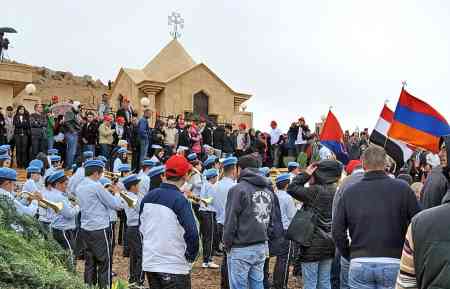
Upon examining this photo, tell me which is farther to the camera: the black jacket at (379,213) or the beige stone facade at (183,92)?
the beige stone facade at (183,92)

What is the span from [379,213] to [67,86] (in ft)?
145

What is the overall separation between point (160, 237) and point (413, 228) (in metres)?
3.12

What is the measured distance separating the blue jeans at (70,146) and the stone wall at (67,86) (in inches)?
1048

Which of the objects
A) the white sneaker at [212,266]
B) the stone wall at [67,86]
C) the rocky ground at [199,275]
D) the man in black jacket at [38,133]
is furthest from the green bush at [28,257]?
the stone wall at [67,86]

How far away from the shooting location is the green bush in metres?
3.46

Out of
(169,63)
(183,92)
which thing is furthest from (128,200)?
(169,63)

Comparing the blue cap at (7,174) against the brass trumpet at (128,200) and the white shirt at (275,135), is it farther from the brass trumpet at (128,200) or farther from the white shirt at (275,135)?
the white shirt at (275,135)

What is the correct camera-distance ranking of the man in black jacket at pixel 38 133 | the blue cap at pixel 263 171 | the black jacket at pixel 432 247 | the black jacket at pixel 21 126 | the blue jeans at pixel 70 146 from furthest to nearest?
the man in black jacket at pixel 38 133 → the black jacket at pixel 21 126 → the blue jeans at pixel 70 146 → the blue cap at pixel 263 171 → the black jacket at pixel 432 247

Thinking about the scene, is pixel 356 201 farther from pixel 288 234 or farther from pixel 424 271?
pixel 424 271

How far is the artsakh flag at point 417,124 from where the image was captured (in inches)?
284

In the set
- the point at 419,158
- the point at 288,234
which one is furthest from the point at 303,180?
the point at 419,158

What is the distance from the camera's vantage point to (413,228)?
3.09 meters

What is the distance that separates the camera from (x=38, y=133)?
18.0 metres

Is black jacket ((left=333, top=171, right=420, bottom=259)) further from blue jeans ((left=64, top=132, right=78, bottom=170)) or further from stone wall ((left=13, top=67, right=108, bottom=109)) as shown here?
stone wall ((left=13, top=67, right=108, bottom=109))
